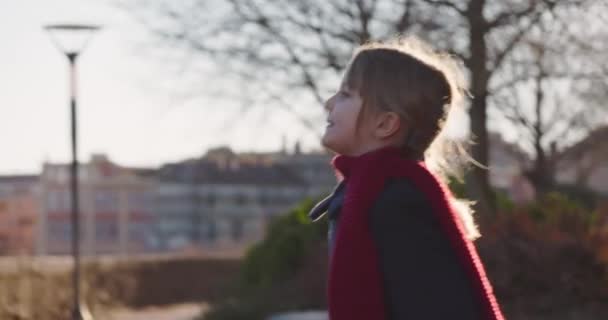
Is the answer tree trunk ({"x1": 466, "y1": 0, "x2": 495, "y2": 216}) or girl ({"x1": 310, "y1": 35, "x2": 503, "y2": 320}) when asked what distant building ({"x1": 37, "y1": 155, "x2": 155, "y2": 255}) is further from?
girl ({"x1": 310, "y1": 35, "x2": 503, "y2": 320})

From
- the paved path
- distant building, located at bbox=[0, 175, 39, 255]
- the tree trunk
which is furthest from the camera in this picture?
distant building, located at bbox=[0, 175, 39, 255]

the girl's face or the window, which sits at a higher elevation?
the girl's face

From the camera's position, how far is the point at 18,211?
276 feet

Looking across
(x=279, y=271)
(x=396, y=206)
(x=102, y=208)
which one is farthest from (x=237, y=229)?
(x=396, y=206)

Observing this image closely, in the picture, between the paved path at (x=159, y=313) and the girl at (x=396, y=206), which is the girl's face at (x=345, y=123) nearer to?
the girl at (x=396, y=206)

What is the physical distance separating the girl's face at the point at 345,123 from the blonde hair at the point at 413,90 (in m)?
0.01

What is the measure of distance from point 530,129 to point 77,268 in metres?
7.01

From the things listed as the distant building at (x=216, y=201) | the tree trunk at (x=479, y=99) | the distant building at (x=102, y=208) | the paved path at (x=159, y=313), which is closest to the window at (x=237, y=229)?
the distant building at (x=216, y=201)

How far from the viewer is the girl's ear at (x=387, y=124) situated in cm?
363

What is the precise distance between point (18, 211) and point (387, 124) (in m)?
81.7

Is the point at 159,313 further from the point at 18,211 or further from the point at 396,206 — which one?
the point at 18,211

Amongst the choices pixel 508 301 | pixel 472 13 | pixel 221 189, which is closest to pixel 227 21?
pixel 472 13

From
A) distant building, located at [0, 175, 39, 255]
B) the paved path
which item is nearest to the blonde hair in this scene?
the paved path

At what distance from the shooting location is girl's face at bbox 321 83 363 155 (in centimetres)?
366
